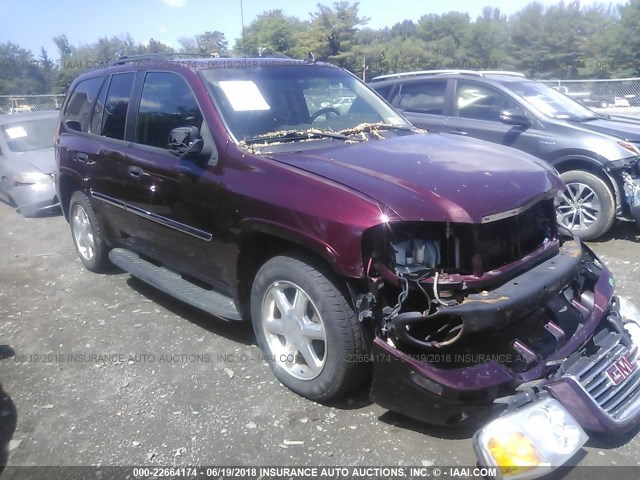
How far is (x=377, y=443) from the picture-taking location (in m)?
2.86

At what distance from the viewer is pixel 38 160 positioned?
8.69m

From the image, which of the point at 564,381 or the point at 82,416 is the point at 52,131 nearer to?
the point at 82,416

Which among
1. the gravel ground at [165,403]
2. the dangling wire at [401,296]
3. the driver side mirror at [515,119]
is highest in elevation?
the driver side mirror at [515,119]

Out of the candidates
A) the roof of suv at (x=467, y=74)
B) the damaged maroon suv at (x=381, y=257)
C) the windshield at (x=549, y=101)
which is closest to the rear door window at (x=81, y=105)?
the damaged maroon suv at (x=381, y=257)

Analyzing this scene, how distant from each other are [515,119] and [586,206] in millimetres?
1307

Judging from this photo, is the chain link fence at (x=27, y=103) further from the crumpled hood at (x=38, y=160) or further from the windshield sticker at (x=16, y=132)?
the crumpled hood at (x=38, y=160)

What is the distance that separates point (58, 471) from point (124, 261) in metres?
2.23

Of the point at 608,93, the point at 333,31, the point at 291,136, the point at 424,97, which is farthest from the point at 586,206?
the point at 333,31

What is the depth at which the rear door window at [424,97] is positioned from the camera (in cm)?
726

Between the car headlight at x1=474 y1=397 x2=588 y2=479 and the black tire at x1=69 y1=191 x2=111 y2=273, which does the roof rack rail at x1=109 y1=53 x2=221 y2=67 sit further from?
the car headlight at x1=474 y1=397 x2=588 y2=479

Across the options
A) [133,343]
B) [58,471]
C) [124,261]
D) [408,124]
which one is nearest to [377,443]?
[58,471]

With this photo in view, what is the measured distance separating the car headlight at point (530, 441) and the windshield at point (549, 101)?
4.91 metres

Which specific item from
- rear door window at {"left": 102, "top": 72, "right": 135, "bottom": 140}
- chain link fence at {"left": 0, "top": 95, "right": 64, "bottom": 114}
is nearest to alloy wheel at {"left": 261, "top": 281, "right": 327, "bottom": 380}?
rear door window at {"left": 102, "top": 72, "right": 135, "bottom": 140}

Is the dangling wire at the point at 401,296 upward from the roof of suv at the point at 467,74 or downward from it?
downward
